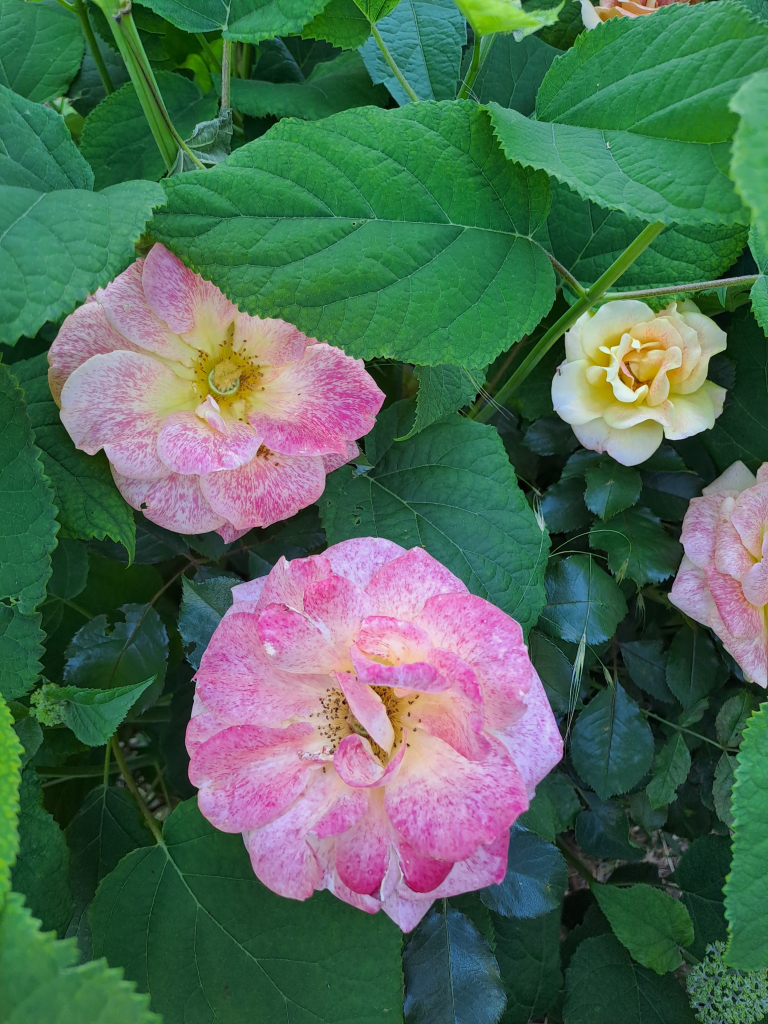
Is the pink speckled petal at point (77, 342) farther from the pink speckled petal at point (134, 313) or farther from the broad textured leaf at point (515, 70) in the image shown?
the broad textured leaf at point (515, 70)

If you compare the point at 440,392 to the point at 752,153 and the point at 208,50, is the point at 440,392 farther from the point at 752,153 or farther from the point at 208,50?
the point at 208,50

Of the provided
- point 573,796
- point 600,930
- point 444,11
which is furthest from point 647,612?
point 444,11

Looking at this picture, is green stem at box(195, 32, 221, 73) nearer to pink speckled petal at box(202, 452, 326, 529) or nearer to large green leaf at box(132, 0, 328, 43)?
large green leaf at box(132, 0, 328, 43)

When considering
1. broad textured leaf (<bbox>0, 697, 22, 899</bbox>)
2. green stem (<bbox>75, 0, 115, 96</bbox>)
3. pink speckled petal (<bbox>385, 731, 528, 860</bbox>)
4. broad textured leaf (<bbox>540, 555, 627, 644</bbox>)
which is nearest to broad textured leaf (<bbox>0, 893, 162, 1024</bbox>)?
broad textured leaf (<bbox>0, 697, 22, 899</bbox>)

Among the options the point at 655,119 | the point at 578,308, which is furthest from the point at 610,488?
the point at 655,119

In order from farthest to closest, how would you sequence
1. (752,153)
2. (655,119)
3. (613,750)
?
(613,750) → (655,119) → (752,153)

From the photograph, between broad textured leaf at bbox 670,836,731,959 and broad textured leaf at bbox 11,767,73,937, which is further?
broad textured leaf at bbox 670,836,731,959
